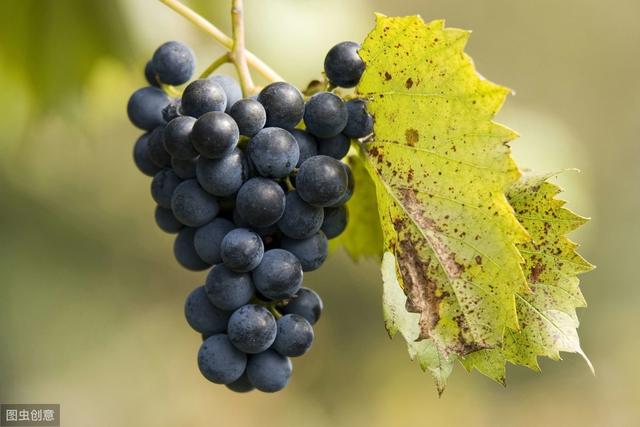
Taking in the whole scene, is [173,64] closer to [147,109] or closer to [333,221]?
[147,109]

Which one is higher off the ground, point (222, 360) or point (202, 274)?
point (202, 274)

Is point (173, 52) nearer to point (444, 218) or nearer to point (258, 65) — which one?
point (258, 65)

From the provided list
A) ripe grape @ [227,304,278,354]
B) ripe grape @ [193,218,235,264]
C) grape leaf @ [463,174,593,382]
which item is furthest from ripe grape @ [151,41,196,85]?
grape leaf @ [463,174,593,382]

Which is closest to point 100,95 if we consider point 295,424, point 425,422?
point 295,424

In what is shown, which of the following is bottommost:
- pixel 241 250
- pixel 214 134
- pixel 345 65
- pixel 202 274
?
pixel 241 250
